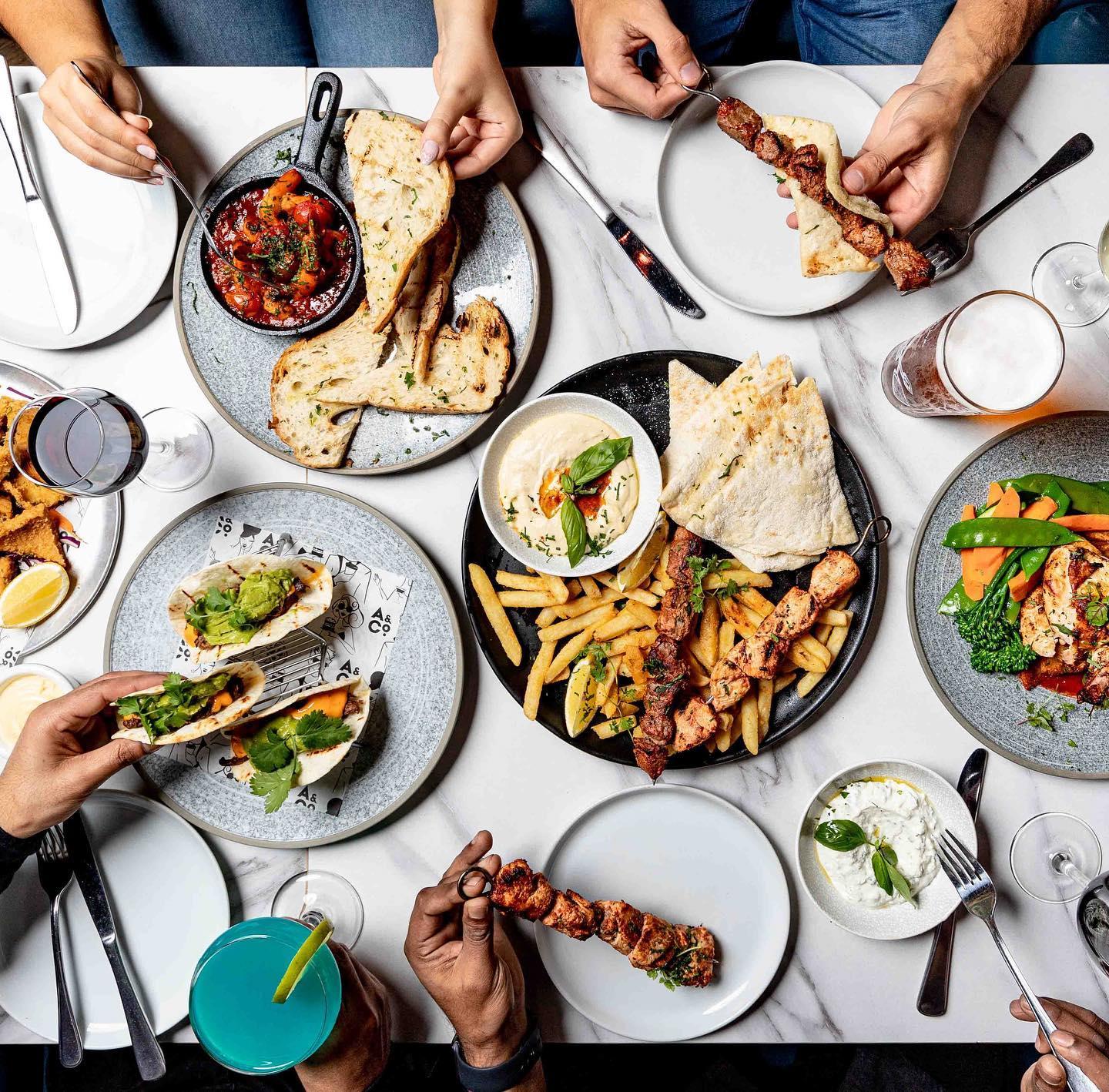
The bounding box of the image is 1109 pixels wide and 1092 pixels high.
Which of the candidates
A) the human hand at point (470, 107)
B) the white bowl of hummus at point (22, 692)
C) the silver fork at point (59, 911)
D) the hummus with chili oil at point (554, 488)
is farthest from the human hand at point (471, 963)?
the human hand at point (470, 107)

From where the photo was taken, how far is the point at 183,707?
2.38m

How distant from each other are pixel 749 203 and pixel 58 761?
103 inches

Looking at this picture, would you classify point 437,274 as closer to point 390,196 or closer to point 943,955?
point 390,196

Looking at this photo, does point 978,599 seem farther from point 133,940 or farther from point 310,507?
point 133,940

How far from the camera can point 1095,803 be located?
2660 mm

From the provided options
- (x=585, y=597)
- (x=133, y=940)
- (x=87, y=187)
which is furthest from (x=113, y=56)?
(x=133, y=940)

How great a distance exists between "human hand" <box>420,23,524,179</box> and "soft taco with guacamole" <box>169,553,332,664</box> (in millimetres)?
1274

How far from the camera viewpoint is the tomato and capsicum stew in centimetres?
242

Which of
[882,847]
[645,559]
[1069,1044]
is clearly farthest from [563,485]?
[1069,1044]

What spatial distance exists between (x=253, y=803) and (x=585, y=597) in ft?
3.85

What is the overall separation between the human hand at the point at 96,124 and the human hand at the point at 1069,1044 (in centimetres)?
360

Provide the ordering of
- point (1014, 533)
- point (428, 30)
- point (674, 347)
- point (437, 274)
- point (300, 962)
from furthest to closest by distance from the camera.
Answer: point (428, 30), point (674, 347), point (437, 274), point (1014, 533), point (300, 962)

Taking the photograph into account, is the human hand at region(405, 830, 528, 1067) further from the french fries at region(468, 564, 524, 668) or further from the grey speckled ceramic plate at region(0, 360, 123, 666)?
the grey speckled ceramic plate at region(0, 360, 123, 666)

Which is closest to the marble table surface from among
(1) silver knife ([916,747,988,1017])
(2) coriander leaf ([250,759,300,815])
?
(1) silver knife ([916,747,988,1017])
